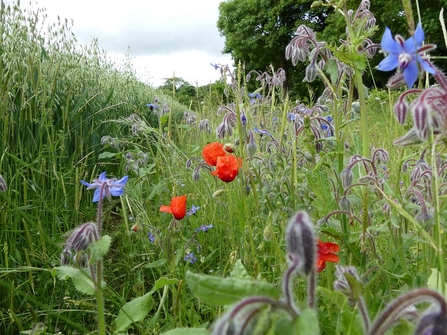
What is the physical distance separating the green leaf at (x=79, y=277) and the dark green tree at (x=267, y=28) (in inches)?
922

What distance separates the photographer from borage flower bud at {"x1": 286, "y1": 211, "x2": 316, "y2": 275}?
2.01 feet

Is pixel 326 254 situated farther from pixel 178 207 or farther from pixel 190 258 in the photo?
pixel 190 258

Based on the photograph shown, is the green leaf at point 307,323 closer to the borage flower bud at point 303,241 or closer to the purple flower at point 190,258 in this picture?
the borage flower bud at point 303,241

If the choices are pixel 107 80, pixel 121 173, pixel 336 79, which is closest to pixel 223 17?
pixel 107 80

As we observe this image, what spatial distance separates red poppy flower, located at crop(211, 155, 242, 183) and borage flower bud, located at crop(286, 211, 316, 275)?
116cm

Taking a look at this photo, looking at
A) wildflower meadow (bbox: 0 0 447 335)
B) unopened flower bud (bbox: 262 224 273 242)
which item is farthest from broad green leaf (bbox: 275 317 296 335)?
unopened flower bud (bbox: 262 224 273 242)

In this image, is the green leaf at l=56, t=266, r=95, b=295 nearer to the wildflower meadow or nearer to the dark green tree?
the wildflower meadow

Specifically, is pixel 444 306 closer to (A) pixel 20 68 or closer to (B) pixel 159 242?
(B) pixel 159 242

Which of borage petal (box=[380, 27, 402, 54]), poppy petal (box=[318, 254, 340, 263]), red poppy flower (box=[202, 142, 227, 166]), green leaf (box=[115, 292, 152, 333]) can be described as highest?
borage petal (box=[380, 27, 402, 54])

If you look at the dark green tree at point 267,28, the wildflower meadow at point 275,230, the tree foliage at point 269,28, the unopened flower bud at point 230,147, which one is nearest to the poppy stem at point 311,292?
the wildflower meadow at point 275,230

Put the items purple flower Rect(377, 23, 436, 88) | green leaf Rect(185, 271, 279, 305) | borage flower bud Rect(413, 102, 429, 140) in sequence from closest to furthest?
1. green leaf Rect(185, 271, 279, 305)
2. borage flower bud Rect(413, 102, 429, 140)
3. purple flower Rect(377, 23, 436, 88)

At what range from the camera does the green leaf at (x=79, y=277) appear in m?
1.24

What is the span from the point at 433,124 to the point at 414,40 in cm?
22

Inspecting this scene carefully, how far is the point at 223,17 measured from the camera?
3005 cm
